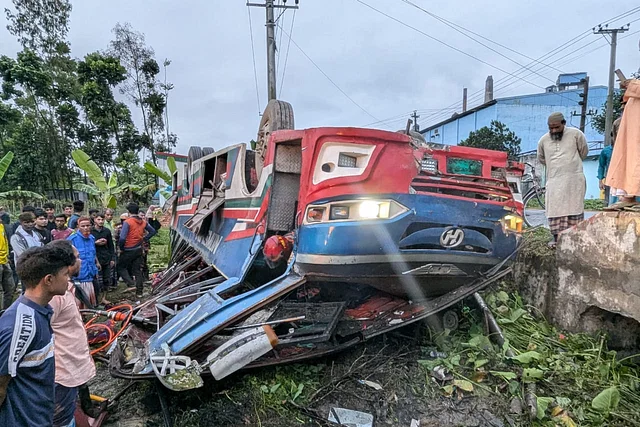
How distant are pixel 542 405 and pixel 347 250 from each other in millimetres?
1727

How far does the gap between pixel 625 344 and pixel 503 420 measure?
1456mm

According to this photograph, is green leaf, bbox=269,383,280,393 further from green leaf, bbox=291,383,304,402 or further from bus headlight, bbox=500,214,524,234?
bus headlight, bbox=500,214,524,234

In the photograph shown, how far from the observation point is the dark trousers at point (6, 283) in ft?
17.8

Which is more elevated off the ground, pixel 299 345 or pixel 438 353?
pixel 299 345

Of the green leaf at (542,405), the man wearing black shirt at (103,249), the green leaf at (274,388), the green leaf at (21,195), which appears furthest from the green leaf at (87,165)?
the green leaf at (542,405)

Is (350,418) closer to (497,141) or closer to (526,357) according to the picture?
(526,357)

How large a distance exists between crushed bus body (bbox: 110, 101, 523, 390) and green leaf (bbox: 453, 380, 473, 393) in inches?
21.0

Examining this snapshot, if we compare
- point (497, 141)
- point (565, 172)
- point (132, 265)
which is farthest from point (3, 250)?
point (497, 141)

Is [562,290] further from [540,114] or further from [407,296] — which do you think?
A: [540,114]

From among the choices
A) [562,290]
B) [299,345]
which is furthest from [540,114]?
[299,345]

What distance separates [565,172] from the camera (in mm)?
4117

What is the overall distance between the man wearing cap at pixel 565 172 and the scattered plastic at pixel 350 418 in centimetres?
294

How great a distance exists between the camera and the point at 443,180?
2.86 m

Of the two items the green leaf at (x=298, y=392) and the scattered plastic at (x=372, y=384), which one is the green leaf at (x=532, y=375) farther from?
the green leaf at (x=298, y=392)
